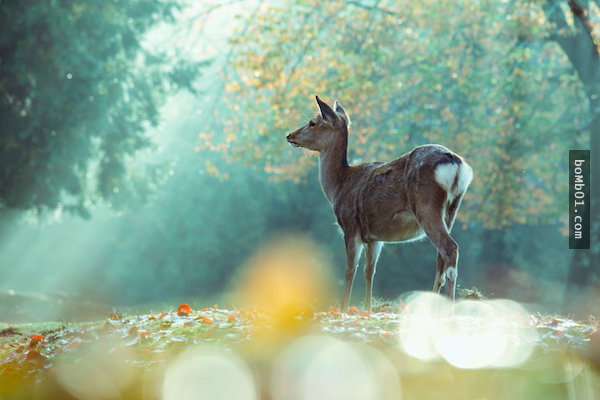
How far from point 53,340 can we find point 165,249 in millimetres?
30256

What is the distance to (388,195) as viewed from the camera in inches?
407

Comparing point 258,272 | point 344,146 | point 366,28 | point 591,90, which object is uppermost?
point 366,28

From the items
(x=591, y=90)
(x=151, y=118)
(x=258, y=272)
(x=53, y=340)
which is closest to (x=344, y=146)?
(x=53, y=340)

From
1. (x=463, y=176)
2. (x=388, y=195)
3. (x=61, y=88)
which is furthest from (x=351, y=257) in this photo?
(x=61, y=88)

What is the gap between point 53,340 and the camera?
9.70 m

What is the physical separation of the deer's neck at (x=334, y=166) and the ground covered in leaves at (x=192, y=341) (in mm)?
2295

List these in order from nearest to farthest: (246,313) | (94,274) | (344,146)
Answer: (246,313)
(344,146)
(94,274)

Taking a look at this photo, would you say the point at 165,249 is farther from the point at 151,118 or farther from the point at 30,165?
the point at 30,165

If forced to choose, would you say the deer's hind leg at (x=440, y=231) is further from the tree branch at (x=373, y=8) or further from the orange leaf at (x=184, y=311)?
the tree branch at (x=373, y=8)

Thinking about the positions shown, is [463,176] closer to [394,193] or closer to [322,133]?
[394,193]

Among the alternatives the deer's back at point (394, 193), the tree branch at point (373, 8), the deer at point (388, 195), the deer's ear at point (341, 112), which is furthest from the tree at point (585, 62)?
the deer's back at point (394, 193)

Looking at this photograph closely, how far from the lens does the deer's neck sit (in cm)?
1155

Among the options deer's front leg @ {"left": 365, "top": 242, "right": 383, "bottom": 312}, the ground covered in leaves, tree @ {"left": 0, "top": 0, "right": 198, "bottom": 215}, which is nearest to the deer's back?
deer's front leg @ {"left": 365, "top": 242, "right": 383, "bottom": 312}

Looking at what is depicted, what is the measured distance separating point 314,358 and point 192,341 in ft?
4.54
